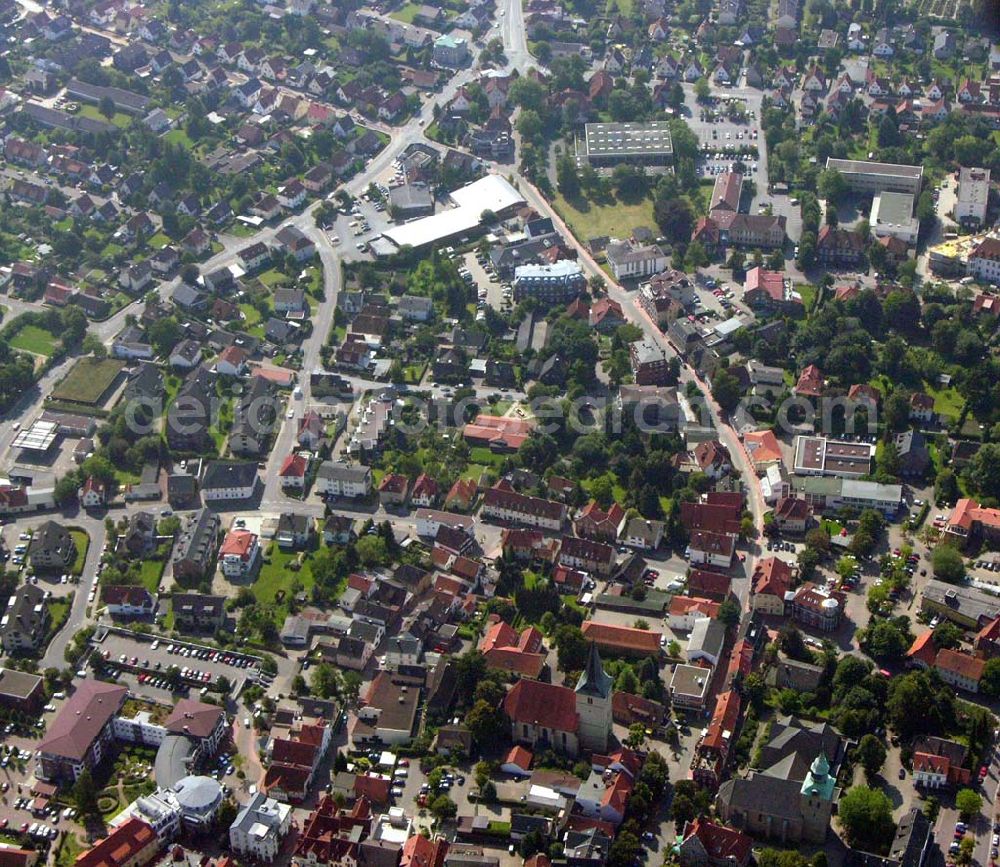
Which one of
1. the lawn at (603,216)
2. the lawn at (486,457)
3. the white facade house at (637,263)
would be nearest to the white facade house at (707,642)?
the lawn at (486,457)

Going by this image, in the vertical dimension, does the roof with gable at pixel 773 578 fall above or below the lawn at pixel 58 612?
above

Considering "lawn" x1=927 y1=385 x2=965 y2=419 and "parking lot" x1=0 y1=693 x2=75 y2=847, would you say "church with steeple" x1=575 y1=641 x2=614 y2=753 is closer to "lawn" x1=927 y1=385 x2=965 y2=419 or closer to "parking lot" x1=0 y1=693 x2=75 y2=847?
"parking lot" x1=0 y1=693 x2=75 y2=847

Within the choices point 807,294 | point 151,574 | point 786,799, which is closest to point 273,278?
point 151,574

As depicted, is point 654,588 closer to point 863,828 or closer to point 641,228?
point 863,828

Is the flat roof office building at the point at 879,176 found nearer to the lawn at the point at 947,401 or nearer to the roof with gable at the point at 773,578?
the lawn at the point at 947,401

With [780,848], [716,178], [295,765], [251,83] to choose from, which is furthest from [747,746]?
[251,83]
